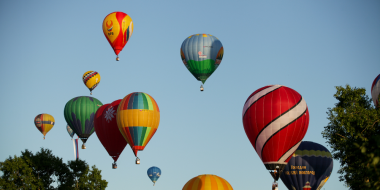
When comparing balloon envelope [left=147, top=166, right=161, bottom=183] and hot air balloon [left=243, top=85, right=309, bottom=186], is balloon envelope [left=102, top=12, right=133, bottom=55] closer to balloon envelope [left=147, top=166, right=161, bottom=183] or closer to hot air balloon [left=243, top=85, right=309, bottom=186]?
hot air balloon [left=243, top=85, right=309, bottom=186]

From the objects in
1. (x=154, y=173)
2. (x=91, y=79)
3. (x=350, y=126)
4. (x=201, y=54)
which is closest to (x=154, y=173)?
(x=154, y=173)

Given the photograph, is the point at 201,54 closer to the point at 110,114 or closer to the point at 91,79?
the point at 110,114

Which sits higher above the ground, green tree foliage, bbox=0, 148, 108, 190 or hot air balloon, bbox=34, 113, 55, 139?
hot air balloon, bbox=34, 113, 55, 139

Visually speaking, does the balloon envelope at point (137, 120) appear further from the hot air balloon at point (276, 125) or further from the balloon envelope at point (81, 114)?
the balloon envelope at point (81, 114)

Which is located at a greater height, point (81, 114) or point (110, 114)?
point (81, 114)

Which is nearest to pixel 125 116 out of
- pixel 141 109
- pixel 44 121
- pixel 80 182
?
pixel 141 109

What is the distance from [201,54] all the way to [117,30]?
26.1ft

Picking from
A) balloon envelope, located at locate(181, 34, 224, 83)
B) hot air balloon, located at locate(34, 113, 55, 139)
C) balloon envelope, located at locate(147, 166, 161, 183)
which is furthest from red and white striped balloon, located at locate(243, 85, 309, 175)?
hot air balloon, located at locate(34, 113, 55, 139)

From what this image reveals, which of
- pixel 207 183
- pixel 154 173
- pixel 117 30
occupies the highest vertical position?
pixel 117 30

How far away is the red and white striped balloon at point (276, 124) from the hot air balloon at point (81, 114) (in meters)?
20.4

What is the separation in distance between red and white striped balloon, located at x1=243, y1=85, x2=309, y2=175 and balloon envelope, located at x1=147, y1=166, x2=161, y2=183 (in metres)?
31.4

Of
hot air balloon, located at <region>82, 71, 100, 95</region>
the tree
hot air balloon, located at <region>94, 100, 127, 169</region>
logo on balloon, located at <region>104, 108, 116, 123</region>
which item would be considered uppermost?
hot air balloon, located at <region>82, 71, 100, 95</region>

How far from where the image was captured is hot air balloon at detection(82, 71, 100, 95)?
61.9 meters

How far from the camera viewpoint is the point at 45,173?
41.7 m
